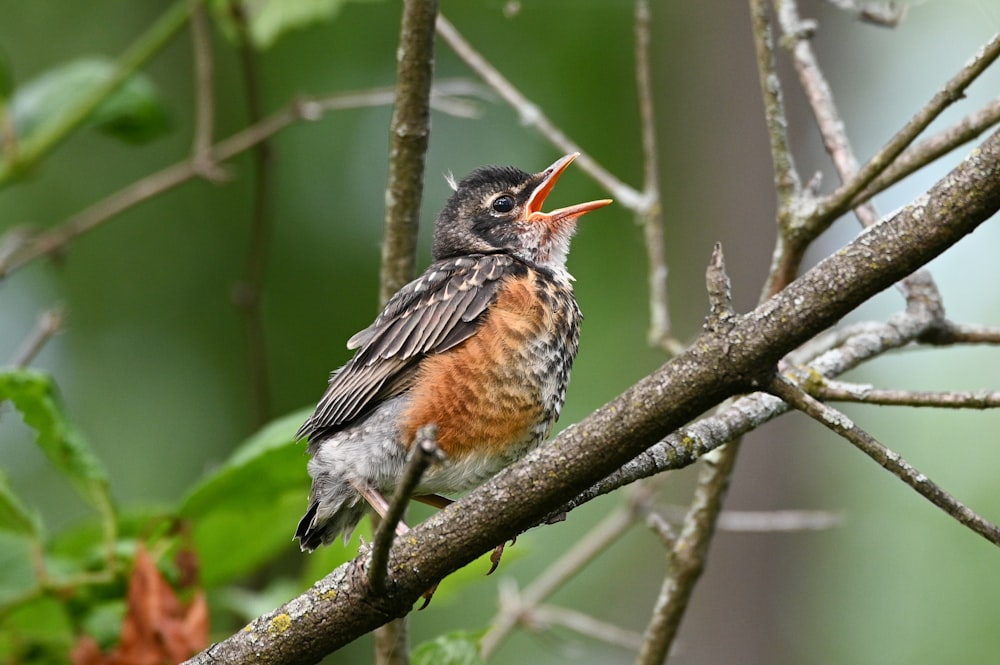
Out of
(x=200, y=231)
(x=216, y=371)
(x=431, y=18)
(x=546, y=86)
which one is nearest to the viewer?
(x=431, y=18)

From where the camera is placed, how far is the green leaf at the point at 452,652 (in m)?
2.97

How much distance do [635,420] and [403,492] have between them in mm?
503

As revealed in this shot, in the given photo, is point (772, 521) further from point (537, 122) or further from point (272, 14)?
point (272, 14)

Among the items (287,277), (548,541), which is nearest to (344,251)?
(287,277)

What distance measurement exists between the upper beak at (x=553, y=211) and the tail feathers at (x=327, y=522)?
1.37 m

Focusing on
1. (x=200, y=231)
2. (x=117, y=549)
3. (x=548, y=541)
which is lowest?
(x=117, y=549)

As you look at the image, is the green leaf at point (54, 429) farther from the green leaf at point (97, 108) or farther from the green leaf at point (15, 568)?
the green leaf at point (97, 108)

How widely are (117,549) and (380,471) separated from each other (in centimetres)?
105

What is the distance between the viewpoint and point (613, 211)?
8453 millimetres

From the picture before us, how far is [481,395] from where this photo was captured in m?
3.40

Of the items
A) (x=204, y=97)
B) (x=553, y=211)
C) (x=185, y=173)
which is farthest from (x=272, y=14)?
(x=553, y=211)

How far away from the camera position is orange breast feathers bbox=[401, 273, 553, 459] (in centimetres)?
337

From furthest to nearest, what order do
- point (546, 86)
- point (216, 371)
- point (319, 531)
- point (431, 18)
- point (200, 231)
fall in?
point (546, 86)
point (200, 231)
point (216, 371)
point (319, 531)
point (431, 18)

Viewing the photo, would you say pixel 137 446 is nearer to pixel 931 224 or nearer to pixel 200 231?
pixel 200 231
